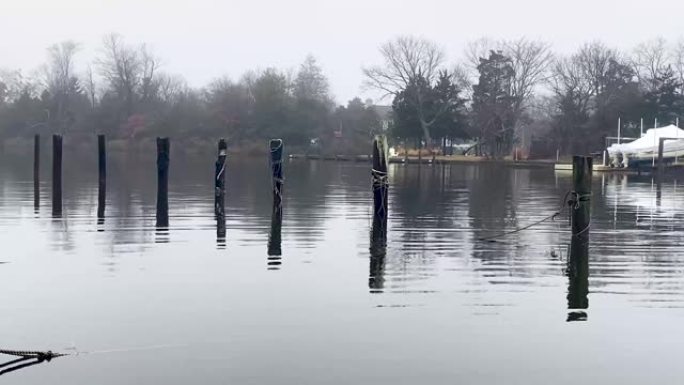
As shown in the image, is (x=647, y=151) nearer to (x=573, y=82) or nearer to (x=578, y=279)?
(x=573, y=82)

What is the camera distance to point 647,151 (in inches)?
2062

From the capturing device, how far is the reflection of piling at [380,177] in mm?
18870

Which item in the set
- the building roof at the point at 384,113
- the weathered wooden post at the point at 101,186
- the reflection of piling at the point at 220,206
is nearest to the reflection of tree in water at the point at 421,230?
the reflection of piling at the point at 220,206

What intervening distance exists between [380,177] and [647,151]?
125 ft

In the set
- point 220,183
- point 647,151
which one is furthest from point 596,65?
point 220,183

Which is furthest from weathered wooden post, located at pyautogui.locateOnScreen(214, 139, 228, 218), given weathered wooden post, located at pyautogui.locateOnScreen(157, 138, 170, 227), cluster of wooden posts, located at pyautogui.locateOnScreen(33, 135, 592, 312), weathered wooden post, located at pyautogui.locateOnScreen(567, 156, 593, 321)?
→ weathered wooden post, located at pyautogui.locateOnScreen(567, 156, 593, 321)

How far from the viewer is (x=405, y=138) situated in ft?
273

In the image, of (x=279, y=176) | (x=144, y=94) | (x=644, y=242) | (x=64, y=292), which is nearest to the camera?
(x=64, y=292)

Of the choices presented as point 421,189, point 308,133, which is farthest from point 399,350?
point 308,133

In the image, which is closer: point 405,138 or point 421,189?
point 421,189

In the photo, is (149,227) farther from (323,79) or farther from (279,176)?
(323,79)

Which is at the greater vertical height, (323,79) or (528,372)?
(323,79)

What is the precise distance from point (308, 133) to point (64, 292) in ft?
263

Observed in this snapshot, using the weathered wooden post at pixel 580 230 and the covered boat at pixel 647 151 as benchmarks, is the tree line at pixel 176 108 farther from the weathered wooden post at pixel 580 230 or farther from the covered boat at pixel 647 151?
the weathered wooden post at pixel 580 230
